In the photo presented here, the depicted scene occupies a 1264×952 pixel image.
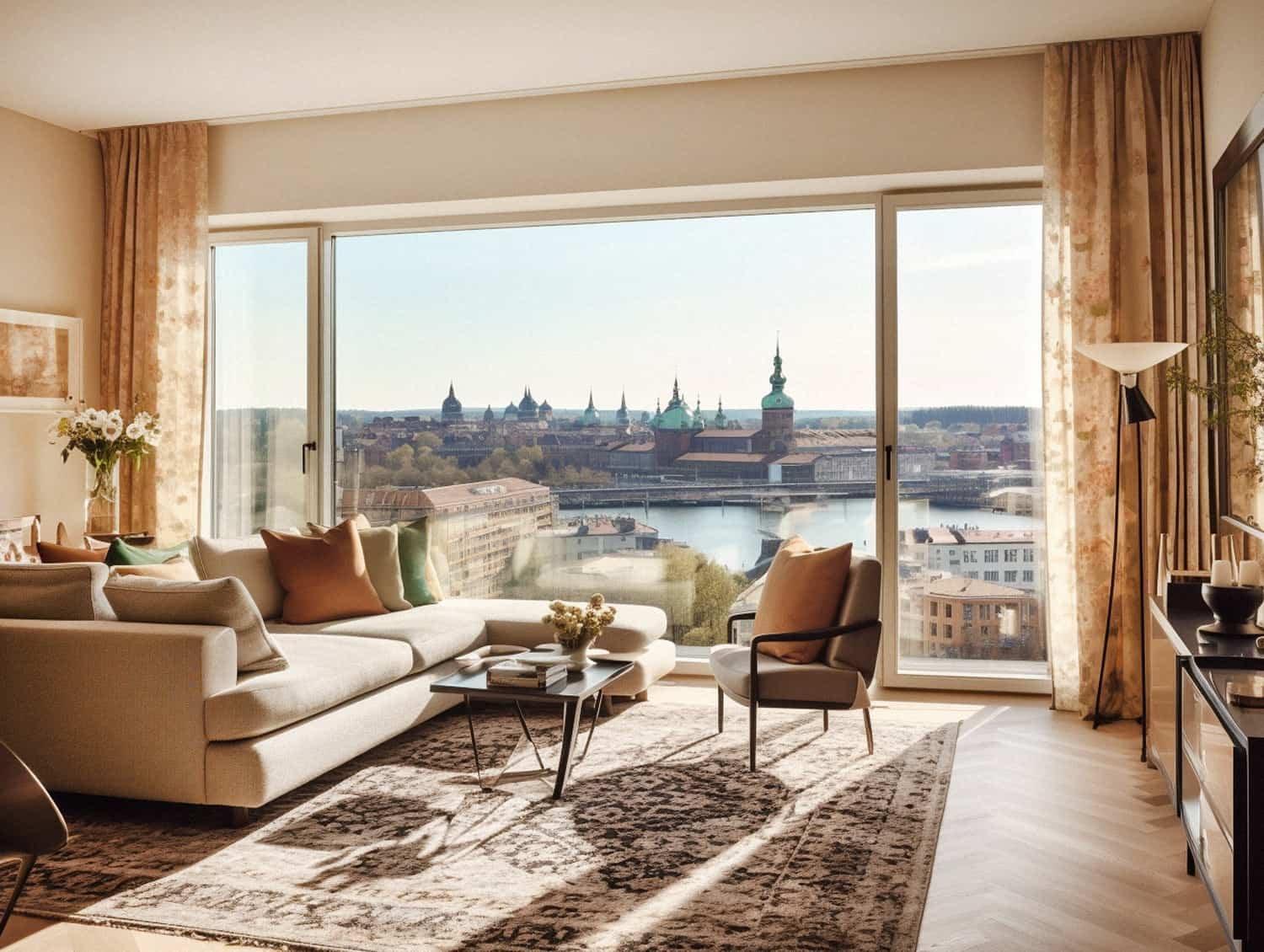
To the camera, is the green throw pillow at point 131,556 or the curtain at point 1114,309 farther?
the curtain at point 1114,309

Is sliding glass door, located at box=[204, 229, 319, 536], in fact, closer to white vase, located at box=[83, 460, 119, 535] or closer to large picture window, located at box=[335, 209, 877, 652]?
large picture window, located at box=[335, 209, 877, 652]

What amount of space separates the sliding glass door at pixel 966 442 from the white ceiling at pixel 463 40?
98 centimetres

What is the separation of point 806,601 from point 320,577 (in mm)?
2377

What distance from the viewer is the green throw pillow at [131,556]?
188 inches

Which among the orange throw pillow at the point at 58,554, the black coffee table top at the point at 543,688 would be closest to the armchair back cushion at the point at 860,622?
the black coffee table top at the point at 543,688

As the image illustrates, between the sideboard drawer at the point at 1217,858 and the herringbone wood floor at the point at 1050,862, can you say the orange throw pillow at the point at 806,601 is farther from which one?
the sideboard drawer at the point at 1217,858

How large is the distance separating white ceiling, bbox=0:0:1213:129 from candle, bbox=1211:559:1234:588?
2.60 m

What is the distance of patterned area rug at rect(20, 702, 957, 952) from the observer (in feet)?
9.68

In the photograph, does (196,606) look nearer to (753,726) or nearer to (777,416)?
(753,726)

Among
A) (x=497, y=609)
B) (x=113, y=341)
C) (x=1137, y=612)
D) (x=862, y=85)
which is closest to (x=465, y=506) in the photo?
(x=497, y=609)

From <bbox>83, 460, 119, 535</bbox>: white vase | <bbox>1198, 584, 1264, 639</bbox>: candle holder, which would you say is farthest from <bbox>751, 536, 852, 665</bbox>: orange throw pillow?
<bbox>83, 460, 119, 535</bbox>: white vase

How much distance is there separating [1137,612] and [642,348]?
2915mm

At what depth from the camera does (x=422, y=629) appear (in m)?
5.04

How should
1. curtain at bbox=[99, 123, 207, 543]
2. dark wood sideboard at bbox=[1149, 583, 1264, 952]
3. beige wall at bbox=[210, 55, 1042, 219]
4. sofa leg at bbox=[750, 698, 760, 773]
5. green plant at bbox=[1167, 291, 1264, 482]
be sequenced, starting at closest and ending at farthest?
dark wood sideboard at bbox=[1149, 583, 1264, 952]
green plant at bbox=[1167, 291, 1264, 482]
sofa leg at bbox=[750, 698, 760, 773]
beige wall at bbox=[210, 55, 1042, 219]
curtain at bbox=[99, 123, 207, 543]
